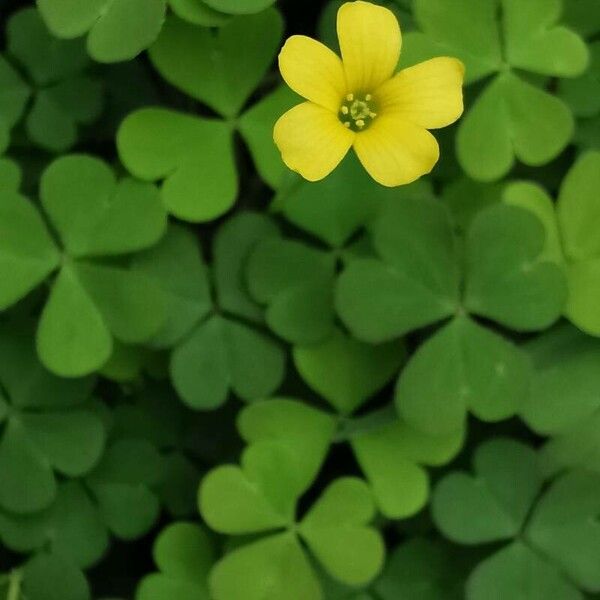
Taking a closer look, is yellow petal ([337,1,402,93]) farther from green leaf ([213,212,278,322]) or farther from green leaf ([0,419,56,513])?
green leaf ([0,419,56,513])

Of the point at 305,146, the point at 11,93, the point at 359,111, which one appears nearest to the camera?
the point at 305,146

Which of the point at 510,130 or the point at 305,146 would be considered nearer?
the point at 305,146

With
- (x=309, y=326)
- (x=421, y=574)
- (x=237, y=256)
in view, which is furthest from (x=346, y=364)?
(x=421, y=574)

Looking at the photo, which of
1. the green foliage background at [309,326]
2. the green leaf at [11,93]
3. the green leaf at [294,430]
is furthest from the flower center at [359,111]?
the green leaf at [11,93]

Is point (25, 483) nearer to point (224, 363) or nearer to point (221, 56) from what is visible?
point (224, 363)

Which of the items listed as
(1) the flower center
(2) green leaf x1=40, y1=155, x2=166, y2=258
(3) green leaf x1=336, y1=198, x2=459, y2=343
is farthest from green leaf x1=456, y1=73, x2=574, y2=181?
(2) green leaf x1=40, y1=155, x2=166, y2=258

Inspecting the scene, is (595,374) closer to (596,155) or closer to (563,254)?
(563,254)

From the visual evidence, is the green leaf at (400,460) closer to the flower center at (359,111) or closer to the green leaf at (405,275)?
the green leaf at (405,275)
